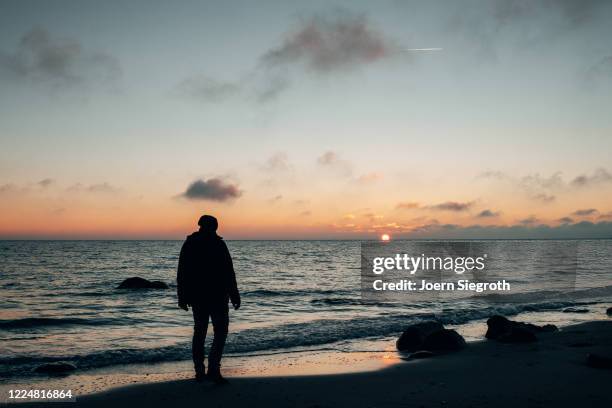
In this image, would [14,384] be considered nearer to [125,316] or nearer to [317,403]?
[317,403]

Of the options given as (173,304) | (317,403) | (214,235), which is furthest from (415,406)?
(173,304)

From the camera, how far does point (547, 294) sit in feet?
87.1

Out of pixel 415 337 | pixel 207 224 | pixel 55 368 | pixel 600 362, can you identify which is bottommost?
pixel 55 368

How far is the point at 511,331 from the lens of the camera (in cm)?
1173

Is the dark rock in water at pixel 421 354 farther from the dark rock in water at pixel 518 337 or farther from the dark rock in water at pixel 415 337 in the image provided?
the dark rock in water at pixel 518 337

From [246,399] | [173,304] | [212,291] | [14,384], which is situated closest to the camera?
[246,399]

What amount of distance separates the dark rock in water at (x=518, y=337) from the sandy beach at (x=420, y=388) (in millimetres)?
1926

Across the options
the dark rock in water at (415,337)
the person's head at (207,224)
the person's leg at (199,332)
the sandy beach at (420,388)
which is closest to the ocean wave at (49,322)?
the sandy beach at (420,388)

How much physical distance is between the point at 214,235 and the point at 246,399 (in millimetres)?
2748

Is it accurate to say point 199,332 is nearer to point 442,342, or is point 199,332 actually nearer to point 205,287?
point 205,287

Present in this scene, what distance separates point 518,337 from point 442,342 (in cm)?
220

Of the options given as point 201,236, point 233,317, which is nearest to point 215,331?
point 201,236

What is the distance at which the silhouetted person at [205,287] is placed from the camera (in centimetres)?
771

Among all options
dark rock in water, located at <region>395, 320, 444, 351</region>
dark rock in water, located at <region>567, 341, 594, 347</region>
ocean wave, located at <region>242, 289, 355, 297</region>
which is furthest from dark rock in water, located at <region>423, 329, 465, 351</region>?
ocean wave, located at <region>242, 289, 355, 297</region>
